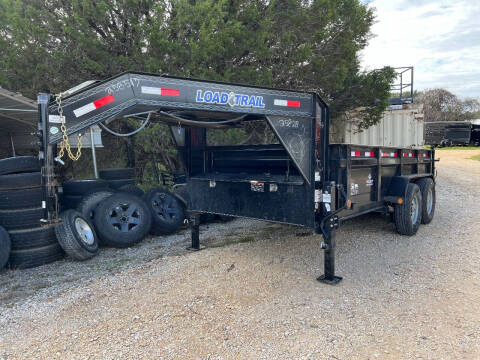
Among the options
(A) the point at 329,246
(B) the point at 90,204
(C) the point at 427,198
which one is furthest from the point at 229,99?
(C) the point at 427,198

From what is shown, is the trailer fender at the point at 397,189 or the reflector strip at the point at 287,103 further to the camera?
the trailer fender at the point at 397,189

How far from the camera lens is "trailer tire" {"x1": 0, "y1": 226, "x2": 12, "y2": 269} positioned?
16.1 ft

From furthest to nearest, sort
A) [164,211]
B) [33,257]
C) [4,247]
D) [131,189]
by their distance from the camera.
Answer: [131,189] → [164,211] → [33,257] → [4,247]

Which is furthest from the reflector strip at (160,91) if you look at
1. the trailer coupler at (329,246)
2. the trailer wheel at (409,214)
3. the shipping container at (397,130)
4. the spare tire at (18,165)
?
the shipping container at (397,130)

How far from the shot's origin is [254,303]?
3.71 metres

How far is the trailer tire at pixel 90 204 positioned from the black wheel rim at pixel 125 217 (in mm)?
390

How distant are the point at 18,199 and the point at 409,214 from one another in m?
5.91

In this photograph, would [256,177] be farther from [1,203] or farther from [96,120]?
[1,203]

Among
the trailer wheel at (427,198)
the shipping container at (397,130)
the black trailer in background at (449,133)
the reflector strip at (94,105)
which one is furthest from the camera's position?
the black trailer in background at (449,133)

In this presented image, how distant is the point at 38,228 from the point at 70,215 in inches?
18.0

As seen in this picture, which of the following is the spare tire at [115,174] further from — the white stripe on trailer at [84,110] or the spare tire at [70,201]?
the white stripe on trailer at [84,110]

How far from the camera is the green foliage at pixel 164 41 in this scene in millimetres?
7969

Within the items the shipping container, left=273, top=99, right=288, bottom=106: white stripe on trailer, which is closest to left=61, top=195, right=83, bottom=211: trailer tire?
left=273, top=99, right=288, bottom=106: white stripe on trailer

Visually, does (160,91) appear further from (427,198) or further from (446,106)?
(446,106)
